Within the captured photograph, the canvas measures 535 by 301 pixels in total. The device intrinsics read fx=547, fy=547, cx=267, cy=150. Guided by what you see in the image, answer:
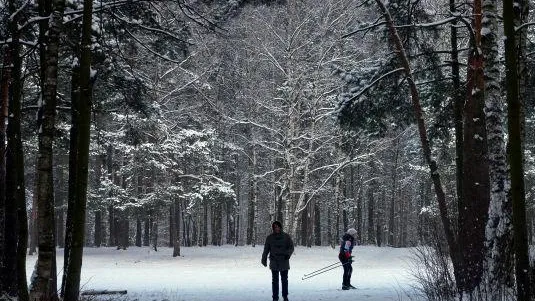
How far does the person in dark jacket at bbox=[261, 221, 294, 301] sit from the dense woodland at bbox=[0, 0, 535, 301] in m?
2.90

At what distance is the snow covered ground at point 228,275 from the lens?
42.2ft

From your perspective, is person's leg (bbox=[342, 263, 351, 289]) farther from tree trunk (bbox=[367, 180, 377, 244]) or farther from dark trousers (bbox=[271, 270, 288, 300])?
tree trunk (bbox=[367, 180, 377, 244])

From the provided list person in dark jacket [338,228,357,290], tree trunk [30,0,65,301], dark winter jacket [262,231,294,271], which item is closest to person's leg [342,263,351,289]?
person in dark jacket [338,228,357,290]

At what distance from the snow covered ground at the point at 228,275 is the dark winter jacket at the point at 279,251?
3.17ft

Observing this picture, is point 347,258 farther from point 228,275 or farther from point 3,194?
point 3,194

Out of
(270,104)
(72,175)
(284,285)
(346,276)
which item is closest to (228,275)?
(346,276)

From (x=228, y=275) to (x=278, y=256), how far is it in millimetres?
9014

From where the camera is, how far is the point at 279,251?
11.7 meters

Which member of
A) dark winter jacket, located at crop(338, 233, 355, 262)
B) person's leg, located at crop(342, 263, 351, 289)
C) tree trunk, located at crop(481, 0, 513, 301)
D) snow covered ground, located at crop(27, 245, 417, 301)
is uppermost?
tree trunk, located at crop(481, 0, 513, 301)

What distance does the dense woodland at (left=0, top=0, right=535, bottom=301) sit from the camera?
22.9 ft

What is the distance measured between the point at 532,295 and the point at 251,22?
22883 millimetres

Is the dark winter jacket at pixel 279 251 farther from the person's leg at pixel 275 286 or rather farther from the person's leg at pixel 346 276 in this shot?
the person's leg at pixel 346 276

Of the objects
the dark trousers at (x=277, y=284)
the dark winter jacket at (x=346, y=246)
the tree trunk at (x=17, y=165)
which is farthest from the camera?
the dark winter jacket at (x=346, y=246)

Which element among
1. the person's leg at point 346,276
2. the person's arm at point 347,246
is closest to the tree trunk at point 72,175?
the person's leg at point 346,276
